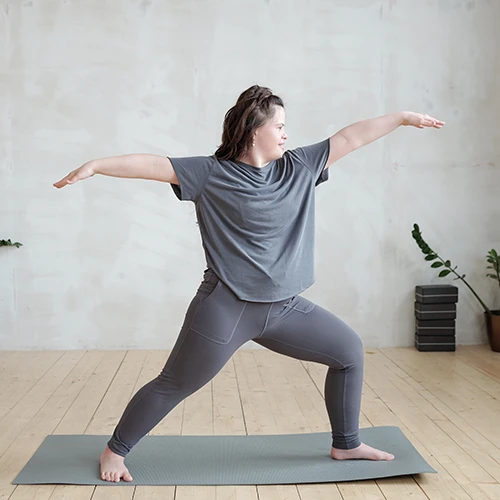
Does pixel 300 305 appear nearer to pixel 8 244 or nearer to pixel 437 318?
pixel 437 318

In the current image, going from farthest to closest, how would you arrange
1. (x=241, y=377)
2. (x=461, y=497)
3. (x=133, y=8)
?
(x=133, y=8) < (x=241, y=377) < (x=461, y=497)

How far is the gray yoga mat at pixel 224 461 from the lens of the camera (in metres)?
2.69

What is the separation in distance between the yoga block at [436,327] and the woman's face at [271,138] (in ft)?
8.50

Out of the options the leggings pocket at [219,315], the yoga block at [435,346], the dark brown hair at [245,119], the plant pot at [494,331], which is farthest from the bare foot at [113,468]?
the plant pot at [494,331]

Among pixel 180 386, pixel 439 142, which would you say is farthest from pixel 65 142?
pixel 180 386

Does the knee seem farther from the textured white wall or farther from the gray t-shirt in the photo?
the textured white wall

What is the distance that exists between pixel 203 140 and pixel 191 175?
240 centimetres

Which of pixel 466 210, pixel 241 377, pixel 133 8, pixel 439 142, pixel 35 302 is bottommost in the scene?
pixel 241 377

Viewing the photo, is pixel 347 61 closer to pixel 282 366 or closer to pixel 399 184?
pixel 399 184

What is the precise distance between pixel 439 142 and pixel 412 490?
2.96 meters

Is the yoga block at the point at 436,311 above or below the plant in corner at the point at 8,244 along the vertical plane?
below

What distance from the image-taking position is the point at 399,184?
16.7 ft

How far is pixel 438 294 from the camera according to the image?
497cm

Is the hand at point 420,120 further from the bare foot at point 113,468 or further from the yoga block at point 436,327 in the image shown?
the yoga block at point 436,327
